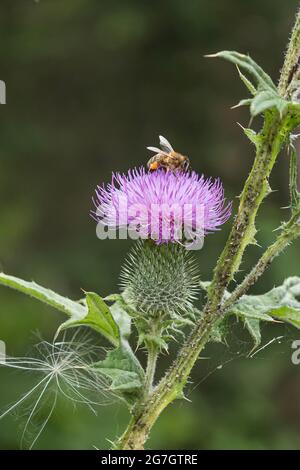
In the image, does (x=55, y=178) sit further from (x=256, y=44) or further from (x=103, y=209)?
(x=103, y=209)

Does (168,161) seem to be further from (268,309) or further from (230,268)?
(268,309)

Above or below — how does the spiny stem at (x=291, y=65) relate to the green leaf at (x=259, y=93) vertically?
above

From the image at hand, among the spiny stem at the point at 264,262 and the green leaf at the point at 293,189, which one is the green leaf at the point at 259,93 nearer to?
the green leaf at the point at 293,189

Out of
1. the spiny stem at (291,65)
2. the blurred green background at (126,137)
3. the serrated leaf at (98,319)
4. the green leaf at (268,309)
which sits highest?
the blurred green background at (126,137)

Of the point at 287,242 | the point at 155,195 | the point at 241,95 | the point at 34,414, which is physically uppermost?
the point at 241,95

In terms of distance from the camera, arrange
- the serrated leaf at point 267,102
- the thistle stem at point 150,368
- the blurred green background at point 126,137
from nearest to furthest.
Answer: the serrated leaf at point 267,102
the thistle stem at point 150,368
the blurred green background at point 126,137

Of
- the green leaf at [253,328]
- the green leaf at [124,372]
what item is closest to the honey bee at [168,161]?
the green leaf at [253,328]

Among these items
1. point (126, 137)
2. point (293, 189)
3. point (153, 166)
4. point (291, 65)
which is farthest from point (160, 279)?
point (126, 137)

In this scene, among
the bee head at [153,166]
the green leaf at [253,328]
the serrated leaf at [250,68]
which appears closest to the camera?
the serrated leaf at [250,68]

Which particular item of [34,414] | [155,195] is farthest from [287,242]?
[34,414]
